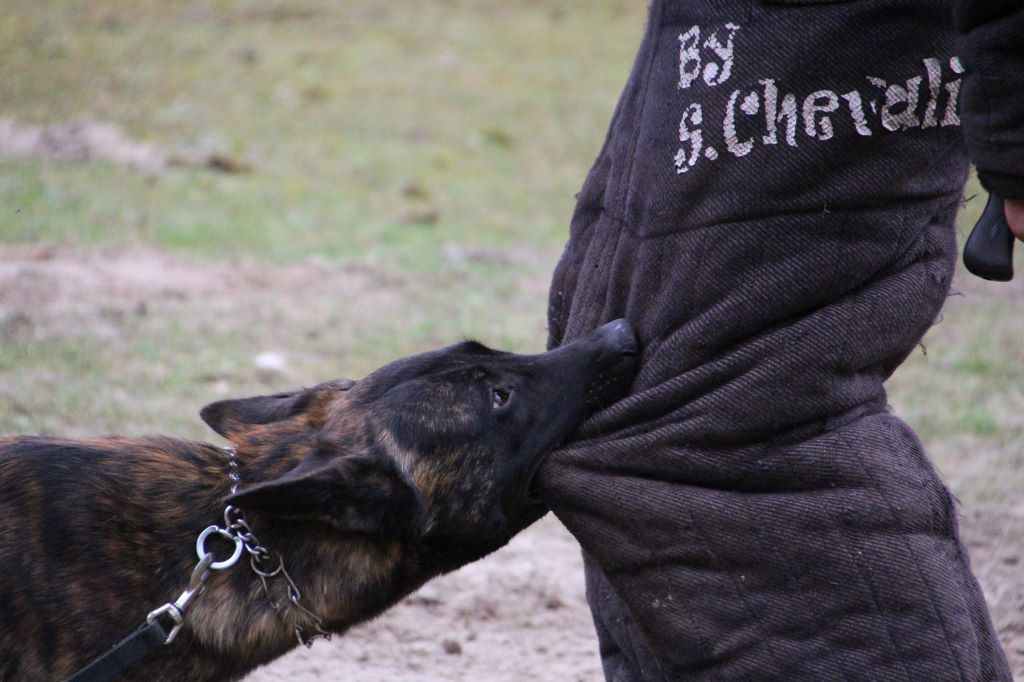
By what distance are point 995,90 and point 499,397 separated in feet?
5.06

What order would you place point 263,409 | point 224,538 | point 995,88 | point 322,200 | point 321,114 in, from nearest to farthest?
point 995,88
point 224,538
point 263,409
point 322,200
point 321,114

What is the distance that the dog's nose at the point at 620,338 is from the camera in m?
3.15

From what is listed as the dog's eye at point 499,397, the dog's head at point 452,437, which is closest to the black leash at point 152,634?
the dog's head at point 452,437

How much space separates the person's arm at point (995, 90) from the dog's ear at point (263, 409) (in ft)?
6.38

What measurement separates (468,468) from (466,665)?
1295mm

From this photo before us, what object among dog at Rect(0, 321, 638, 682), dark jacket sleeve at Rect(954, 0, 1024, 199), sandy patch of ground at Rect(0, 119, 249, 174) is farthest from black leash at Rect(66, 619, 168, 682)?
sandy patch of ground at Rect(0, 119, 249, 174)

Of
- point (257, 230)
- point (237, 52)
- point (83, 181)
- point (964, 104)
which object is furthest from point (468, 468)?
point (237, 52)

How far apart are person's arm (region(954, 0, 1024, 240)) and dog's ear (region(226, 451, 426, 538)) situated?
5.42 ft

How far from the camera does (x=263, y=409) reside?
3676mm

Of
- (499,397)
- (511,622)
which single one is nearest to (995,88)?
(499,397)

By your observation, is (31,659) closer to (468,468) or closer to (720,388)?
(468,468)

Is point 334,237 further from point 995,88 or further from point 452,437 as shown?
point 995,88

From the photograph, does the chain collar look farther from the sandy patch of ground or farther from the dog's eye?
the sandy patch of ground

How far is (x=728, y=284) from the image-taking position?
2941mm
